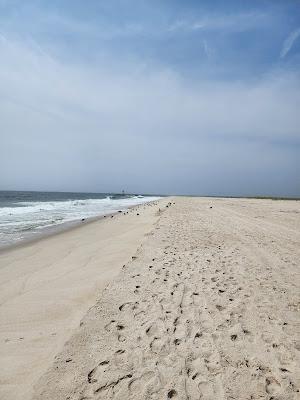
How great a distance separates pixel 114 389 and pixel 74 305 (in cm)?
249

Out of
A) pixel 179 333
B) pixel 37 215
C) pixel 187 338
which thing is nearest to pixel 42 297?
pixel 179 333

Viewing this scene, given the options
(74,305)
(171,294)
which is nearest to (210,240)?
(171,294)

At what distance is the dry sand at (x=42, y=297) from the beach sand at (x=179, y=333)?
0.15ft

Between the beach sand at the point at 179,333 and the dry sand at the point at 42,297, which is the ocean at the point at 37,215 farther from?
the beach sand at the point at 179,333

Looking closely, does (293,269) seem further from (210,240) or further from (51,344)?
(51,344)

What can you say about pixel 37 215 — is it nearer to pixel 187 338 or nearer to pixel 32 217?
pixel 32 217

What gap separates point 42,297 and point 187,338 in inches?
125

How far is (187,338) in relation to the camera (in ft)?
13.6

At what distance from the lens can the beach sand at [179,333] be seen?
10.6 ft

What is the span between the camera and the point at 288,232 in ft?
43.6

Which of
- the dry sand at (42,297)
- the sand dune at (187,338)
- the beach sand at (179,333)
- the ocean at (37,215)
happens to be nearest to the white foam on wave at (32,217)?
the ocean at (37,215)

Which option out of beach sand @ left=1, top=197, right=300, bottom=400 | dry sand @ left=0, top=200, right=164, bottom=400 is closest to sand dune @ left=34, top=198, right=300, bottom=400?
beach sand @ left=1, top=197, right=300, bottom=400

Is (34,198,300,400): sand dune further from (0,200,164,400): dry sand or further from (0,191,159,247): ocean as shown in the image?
(0,191,159,247): ocean

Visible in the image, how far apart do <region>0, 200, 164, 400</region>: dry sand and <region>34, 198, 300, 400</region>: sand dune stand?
257mm
